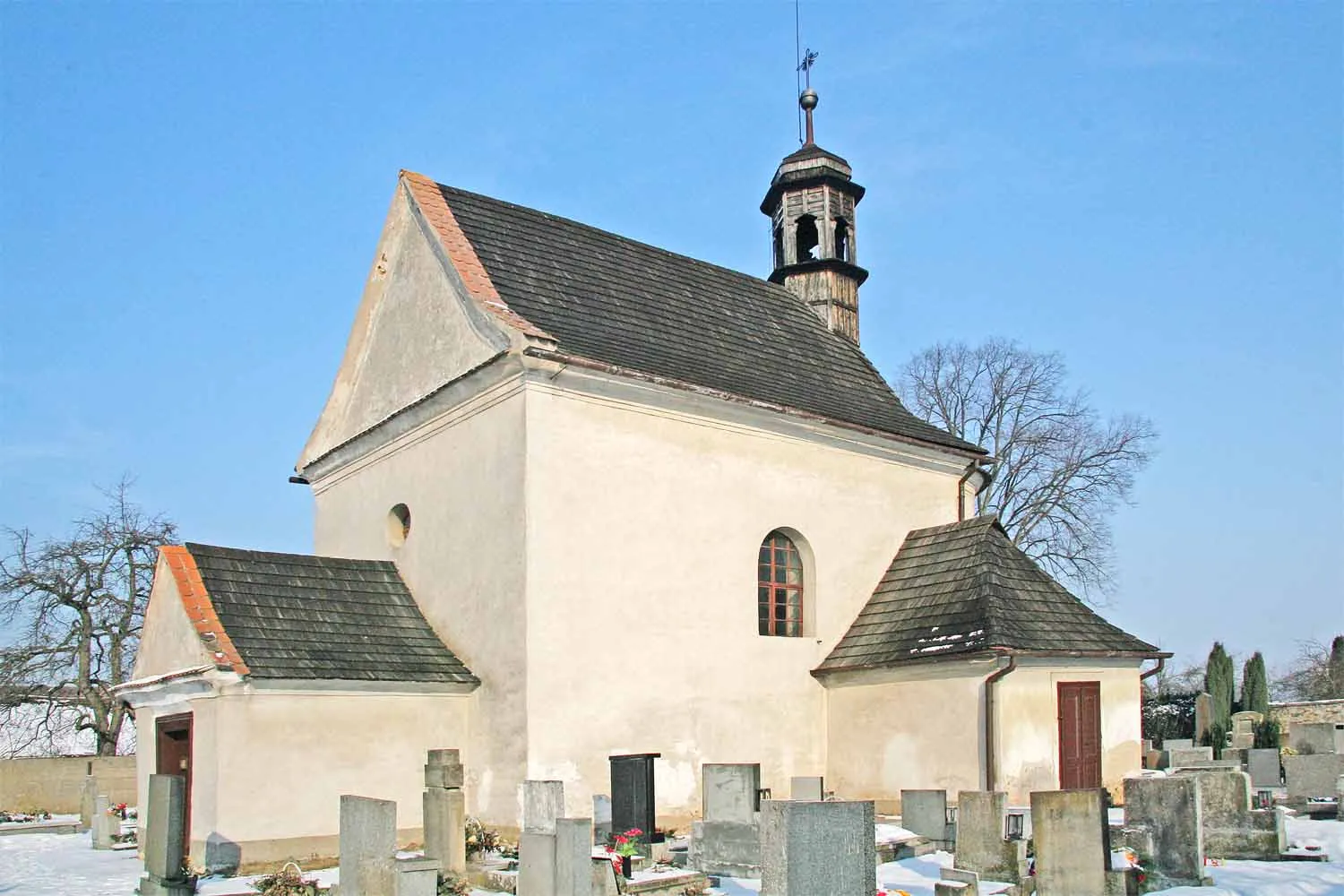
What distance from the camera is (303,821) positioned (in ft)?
48.4

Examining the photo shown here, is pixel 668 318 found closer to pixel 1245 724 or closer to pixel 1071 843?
pixel 1071 843

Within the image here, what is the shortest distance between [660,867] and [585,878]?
258 centimetres

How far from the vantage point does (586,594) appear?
16.1 meters

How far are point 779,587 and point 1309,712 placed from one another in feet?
67.0

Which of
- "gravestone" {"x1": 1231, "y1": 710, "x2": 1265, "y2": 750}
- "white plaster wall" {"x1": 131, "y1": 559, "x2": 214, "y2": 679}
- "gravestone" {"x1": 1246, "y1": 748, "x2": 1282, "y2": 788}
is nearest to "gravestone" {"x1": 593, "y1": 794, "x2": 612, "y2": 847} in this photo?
"white plaster wall" {"x1": 131, "y1": 559, "x2": 214, "y2": 679}

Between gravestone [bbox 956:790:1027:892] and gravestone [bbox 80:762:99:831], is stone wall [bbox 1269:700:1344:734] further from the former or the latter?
gravestone [bbox 80:762:99:831]

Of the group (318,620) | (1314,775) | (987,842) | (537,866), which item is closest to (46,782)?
(318,620)

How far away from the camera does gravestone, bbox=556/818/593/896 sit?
10258 millimetres

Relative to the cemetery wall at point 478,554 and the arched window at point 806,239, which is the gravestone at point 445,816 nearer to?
the cemetery wall at point 478,554

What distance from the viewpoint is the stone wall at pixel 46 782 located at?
88.4 feet

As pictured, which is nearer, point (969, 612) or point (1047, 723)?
point (1047, 723)

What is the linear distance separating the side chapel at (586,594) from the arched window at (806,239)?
4592 millimetres

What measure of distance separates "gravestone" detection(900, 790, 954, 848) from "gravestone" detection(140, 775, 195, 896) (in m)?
7.85

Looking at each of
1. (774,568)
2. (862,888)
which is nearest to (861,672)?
(774,568)
